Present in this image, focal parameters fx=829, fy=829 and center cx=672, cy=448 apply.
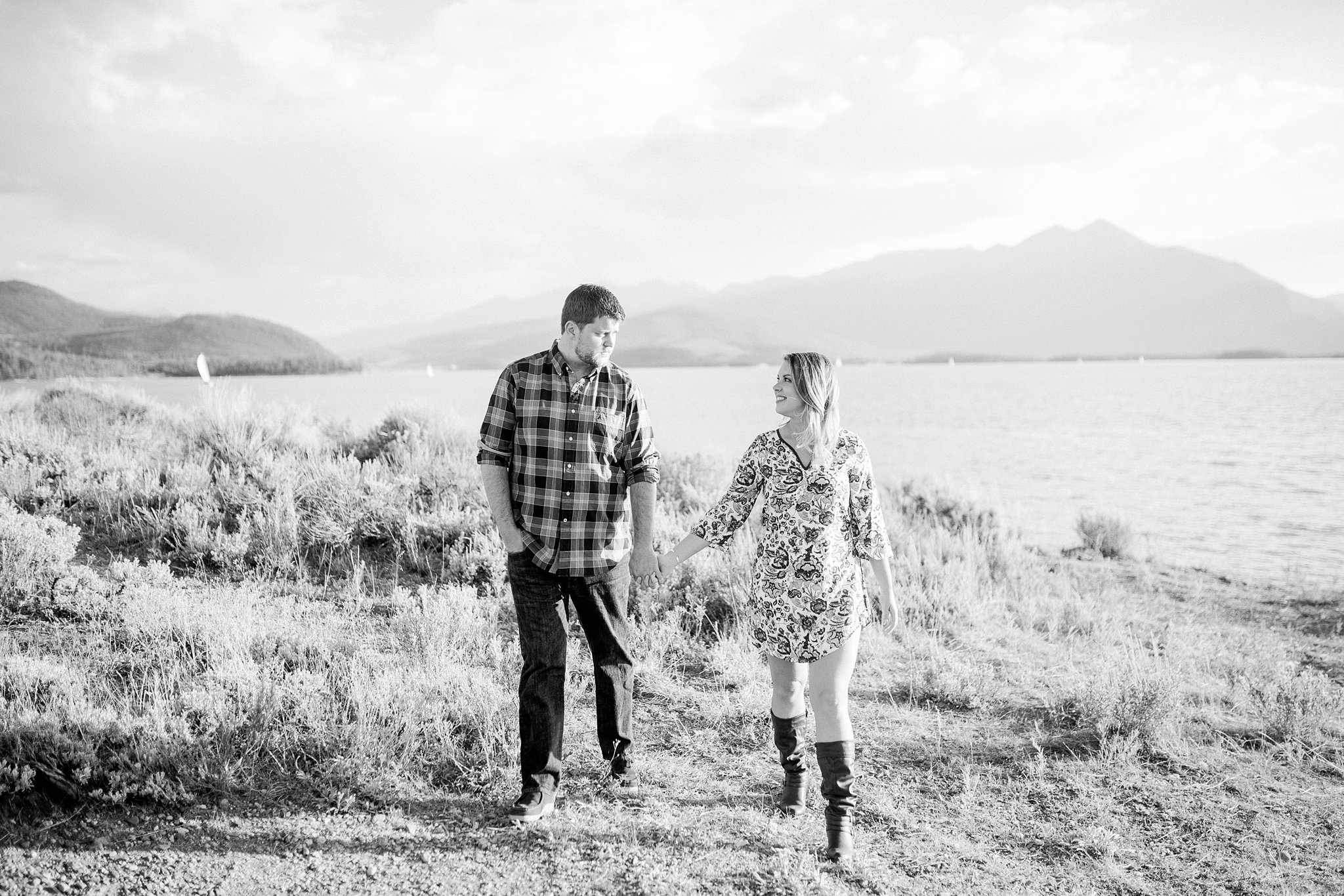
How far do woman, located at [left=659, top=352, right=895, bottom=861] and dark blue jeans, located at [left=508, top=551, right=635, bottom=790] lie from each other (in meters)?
0.37

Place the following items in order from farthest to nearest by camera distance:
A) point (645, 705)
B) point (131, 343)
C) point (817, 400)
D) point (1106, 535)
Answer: point (131, 343) < point (1106, 535) < point (645, 705) < point (817, 400)

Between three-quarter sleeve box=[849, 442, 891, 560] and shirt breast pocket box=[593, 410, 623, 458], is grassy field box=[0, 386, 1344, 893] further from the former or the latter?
shirt breast pocket box=[593, 410, 623, 458]

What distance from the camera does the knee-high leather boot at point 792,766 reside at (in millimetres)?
3473

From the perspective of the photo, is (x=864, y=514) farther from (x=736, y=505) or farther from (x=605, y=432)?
(x=605, y=432)

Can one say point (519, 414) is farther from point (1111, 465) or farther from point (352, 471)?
point (1111, 465)

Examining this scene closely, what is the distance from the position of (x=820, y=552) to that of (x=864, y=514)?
0.24 m

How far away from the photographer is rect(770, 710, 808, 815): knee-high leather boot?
11.4 feet

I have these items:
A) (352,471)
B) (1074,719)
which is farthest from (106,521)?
(1074,719)

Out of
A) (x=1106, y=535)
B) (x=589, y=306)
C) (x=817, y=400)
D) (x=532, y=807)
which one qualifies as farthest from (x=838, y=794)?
(x=1106, y=535)

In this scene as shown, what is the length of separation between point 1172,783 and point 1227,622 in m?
4.15

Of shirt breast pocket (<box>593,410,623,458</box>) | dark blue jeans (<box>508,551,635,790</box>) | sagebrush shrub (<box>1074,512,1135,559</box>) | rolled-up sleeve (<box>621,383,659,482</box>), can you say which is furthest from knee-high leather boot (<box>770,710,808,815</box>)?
sagebrush shrub (<box>1074,512,1135,559</box>)

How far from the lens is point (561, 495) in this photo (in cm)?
335

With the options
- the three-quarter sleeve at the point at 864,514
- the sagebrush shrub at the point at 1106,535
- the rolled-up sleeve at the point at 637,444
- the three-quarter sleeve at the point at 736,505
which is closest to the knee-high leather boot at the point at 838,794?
the three-quarter sleeve at the point at 864,514

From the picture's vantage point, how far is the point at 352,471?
28.0 ft
